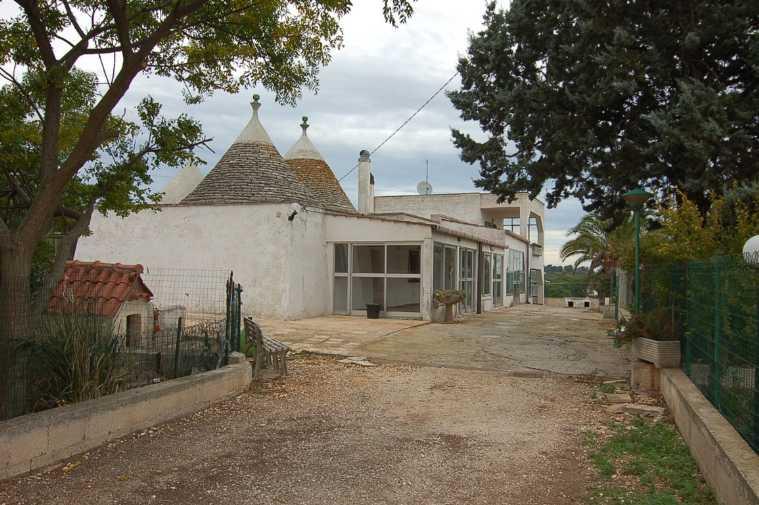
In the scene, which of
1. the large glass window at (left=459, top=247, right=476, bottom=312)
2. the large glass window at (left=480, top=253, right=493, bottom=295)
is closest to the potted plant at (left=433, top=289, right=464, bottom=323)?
the large glass window at (left=459, top=247, right=476, bottom=312)

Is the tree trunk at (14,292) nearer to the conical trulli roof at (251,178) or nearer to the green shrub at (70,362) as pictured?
the green shrub at (70,362)

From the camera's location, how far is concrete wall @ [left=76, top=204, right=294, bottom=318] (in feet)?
56.4

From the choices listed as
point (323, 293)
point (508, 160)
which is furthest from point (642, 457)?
point (323, 293)

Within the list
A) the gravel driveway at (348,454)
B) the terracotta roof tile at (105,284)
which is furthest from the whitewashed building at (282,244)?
the gravel driveway at (348,454)

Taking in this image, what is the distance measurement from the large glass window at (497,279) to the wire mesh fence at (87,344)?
62.6 feet

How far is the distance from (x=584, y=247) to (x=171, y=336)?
86.1 feet

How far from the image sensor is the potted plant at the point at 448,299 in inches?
677

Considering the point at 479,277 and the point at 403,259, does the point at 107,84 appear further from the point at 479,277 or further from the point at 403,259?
the point at 479,277

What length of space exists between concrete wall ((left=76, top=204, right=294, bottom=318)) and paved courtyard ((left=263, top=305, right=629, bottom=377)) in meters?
1.51

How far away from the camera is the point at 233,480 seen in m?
4.65

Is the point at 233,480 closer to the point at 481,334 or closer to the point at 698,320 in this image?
the point at 698,320

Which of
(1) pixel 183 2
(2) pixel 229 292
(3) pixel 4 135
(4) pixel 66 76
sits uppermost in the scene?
(1) pixel 183 2

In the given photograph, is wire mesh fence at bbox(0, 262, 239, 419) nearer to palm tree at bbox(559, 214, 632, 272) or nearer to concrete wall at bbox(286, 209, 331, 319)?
concrete wall at bbox(286, 209, 331, 319)

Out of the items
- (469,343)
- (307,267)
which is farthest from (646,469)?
(307,267)
